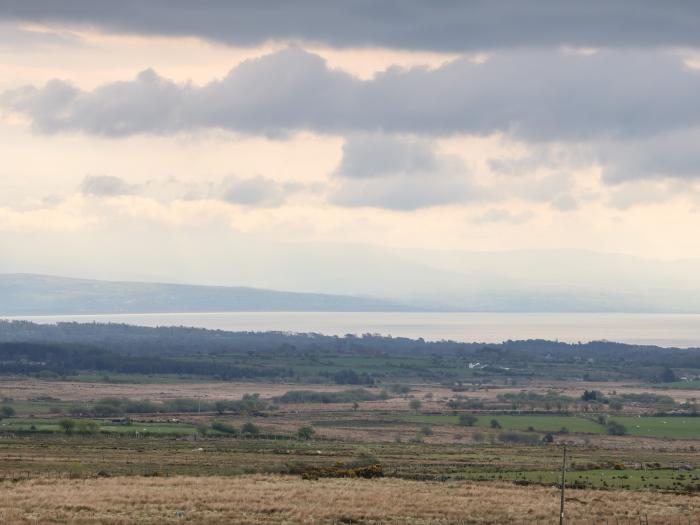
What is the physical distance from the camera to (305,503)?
154 feet

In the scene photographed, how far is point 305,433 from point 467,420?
21561 mm

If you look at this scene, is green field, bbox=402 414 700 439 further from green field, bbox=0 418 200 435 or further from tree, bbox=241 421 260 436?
green field, bbox=0 418 200 435

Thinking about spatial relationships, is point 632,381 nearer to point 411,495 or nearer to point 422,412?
point 422,412

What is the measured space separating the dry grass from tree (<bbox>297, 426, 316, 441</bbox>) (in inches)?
1636

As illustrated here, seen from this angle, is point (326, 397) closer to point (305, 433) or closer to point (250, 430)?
point (250, 430)

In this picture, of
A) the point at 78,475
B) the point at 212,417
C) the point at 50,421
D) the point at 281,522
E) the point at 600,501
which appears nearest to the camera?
the point at 281,522

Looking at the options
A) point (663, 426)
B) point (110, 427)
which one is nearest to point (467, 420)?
point (663, 426)

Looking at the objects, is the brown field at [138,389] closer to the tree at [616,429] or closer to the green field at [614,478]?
the tree at [616,429]

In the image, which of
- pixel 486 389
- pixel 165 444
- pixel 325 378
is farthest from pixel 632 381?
pixel 165 444

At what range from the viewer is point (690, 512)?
46.6 metres

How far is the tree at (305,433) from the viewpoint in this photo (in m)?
95.9

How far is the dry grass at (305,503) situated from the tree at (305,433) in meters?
41.6

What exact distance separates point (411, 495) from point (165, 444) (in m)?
35.7

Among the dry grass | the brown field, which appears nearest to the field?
the dry grass
